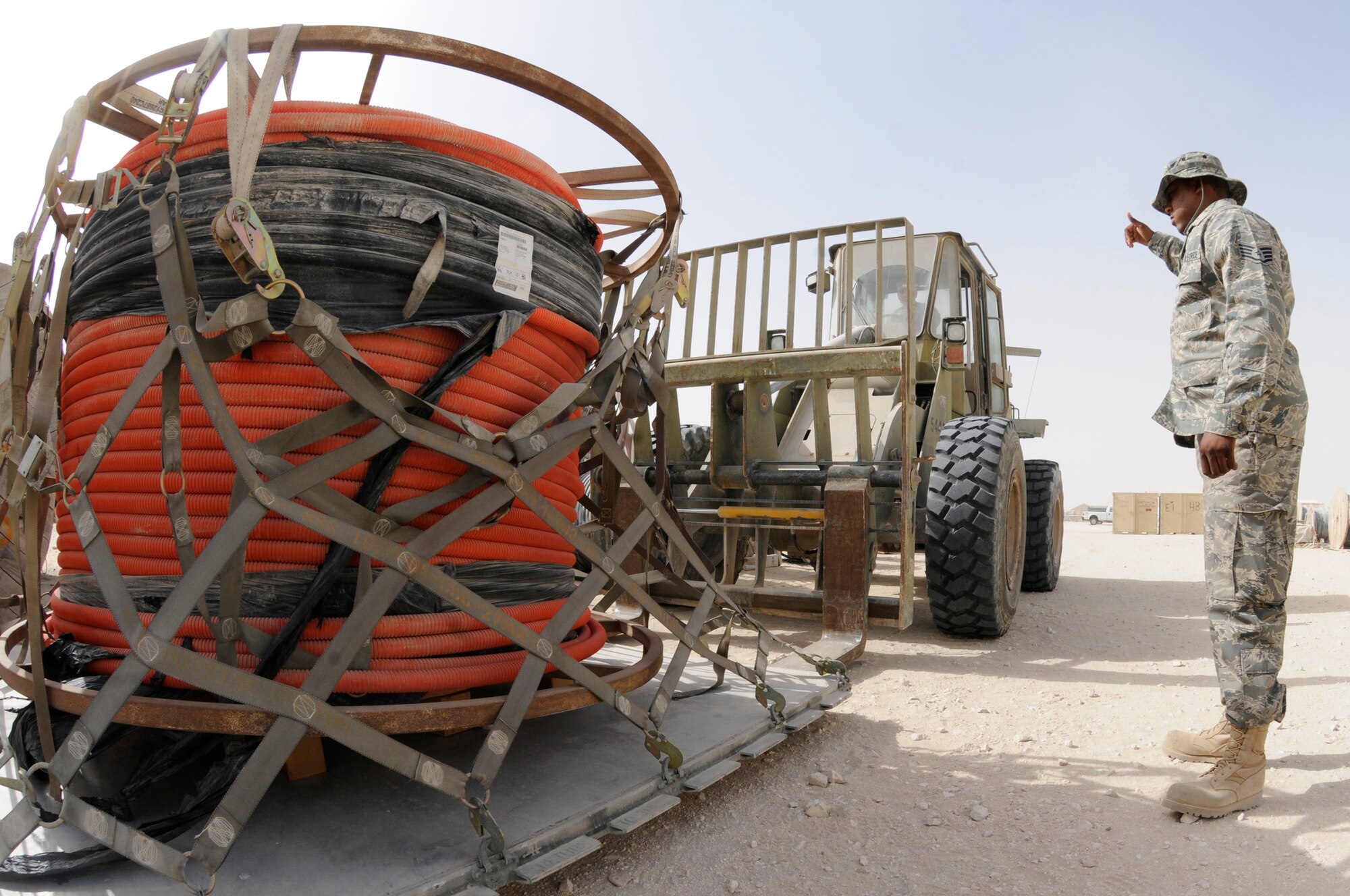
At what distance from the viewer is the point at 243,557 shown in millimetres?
1708

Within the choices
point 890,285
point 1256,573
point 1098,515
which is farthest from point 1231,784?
point 1098,515

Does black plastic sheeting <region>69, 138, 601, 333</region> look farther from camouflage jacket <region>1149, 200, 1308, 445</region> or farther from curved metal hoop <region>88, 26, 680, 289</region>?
camouflage jacket <region>1149, 200, 1308, 445</region>

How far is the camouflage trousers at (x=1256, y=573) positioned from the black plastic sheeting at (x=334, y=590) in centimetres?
212

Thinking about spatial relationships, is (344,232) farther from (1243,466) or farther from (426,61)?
(1243,466)

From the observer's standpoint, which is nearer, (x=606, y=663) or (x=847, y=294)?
(x=606, y=663)

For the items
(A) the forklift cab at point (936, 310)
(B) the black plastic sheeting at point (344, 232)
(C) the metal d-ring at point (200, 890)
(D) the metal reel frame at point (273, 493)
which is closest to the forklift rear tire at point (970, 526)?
(A) the forklift cab at point (936, 310)

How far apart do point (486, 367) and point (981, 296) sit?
228 inches

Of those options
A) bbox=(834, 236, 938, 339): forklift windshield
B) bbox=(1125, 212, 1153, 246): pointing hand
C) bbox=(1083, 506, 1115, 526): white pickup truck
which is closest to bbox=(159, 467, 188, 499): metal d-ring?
bbox=(1125, 212, 1153, 246): pointing hand

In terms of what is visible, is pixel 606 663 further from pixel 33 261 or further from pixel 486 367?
pixel 33 261

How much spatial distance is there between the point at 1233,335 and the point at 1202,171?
0.72 metres

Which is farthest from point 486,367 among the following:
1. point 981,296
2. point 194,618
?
point 981,296

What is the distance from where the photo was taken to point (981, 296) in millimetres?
6855

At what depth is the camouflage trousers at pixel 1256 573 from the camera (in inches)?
101

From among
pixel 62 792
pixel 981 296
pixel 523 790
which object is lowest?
pixel 523 790
